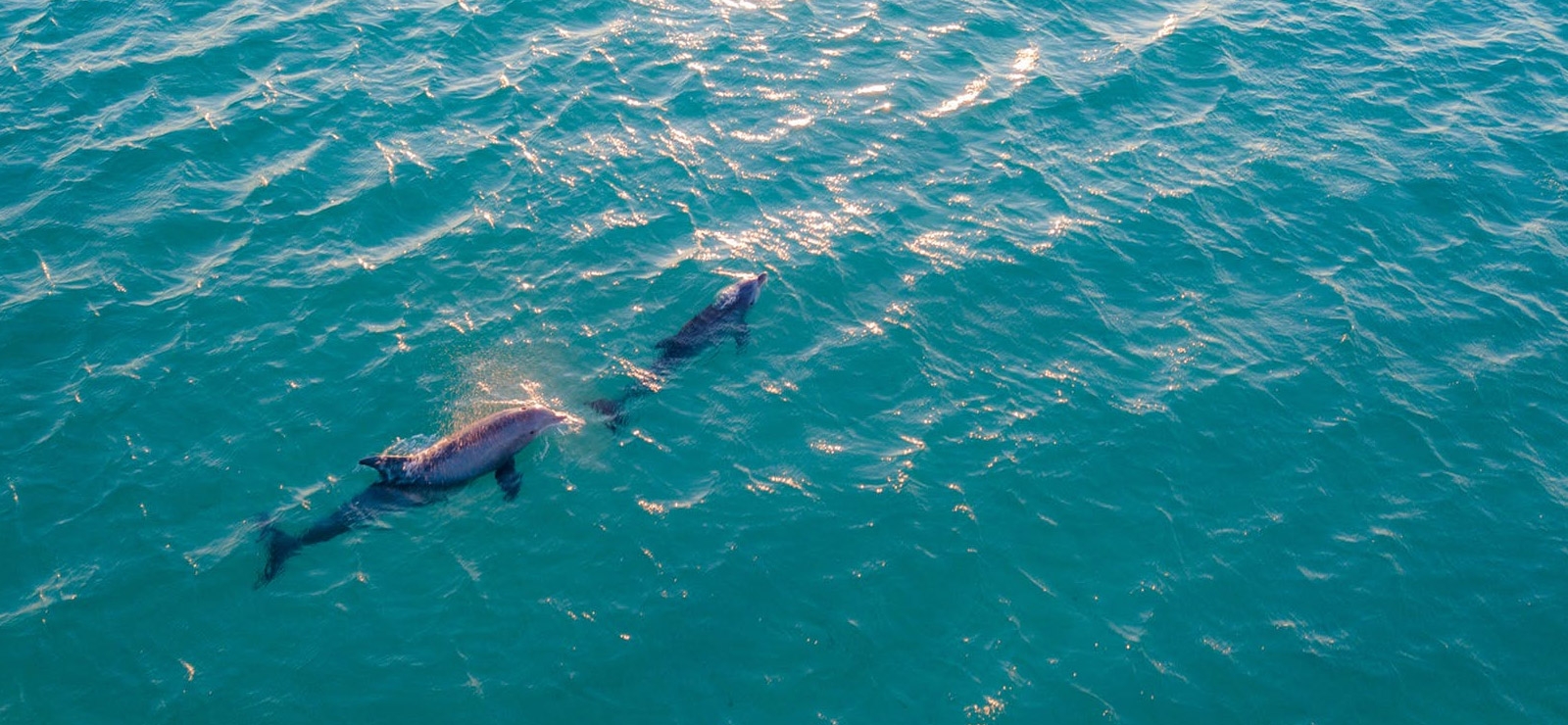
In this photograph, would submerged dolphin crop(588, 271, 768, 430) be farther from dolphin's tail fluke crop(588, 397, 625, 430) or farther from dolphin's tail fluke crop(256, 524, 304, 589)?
dolphin's tail fluke crop(256, 524, 304, 589)

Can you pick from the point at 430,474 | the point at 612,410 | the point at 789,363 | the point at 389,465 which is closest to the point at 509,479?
the point at 430,474

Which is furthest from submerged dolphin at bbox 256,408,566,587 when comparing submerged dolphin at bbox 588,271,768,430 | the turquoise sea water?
submerged dolphin at bbox 588,271,768,430

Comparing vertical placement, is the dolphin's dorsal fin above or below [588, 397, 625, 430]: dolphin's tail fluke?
above

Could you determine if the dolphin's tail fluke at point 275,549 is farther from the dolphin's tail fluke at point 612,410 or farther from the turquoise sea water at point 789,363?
the dolphin's tail fluke at point 612,410

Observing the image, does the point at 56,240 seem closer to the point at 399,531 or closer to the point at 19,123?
the point at 19,123

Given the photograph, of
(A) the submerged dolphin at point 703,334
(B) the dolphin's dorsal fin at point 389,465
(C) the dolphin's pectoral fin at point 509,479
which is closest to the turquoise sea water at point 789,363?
(C) the dolphin's pectoral fin at point 509,479

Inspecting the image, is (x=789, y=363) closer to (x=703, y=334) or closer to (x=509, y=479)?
(x=703, y=334)
